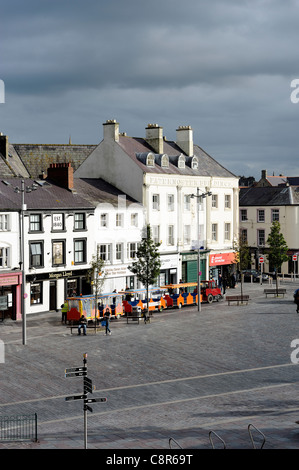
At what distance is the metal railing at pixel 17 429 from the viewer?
78.4 ft

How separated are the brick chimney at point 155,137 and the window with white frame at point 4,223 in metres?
22.3

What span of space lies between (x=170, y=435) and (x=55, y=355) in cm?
1497

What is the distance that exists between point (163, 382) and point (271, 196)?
→ 2316 inches

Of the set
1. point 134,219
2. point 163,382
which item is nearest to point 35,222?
point 134,219

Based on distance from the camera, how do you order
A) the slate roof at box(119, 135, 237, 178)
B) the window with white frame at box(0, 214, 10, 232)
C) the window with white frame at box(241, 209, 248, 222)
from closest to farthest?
the window with white frame at box(0, 214, 10, 232), the slate roof at box(119, 135, 237, 178), the window with white frame at box(241, 209, 248, 222)

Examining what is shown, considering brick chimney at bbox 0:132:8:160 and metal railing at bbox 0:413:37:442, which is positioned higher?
brick chimney at bbox 0:132:8:160

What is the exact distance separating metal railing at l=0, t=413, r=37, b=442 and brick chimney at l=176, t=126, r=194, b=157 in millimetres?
48392

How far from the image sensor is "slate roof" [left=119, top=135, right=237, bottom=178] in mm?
64375

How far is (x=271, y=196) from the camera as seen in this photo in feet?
289

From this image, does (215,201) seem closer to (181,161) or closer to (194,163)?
(194,163)

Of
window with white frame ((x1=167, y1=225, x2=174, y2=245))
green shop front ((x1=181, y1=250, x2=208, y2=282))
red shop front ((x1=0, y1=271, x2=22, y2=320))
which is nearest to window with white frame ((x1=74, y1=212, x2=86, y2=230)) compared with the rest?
red shop front ((x1=0, y1=271, x2=22, y2=320))

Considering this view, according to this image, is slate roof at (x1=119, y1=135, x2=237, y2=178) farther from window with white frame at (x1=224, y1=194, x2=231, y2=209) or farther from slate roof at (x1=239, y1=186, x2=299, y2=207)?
slate roof at (x1=239, y1=186, x2=299, y2=207)

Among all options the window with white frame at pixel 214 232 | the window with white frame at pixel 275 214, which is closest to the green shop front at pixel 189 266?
the window with white frame at pixel 214 232

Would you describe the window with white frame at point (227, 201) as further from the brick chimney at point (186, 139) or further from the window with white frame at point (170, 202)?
the window with white frame at point (170, 202)
